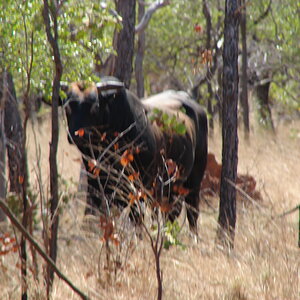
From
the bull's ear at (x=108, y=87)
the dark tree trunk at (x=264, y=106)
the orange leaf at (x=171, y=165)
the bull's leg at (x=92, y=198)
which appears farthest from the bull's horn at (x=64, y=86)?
the dark tree trunk at (x=264, y=106)

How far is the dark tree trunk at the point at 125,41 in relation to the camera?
33.3 ft

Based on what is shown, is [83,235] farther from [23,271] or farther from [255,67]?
[255,67]

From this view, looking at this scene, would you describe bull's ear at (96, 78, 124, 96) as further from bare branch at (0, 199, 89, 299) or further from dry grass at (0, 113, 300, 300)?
bare branch at (0, 199, 89, 299)

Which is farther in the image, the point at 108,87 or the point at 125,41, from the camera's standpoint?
the point at 125,41

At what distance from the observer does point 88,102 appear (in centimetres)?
802

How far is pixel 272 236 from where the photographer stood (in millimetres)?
5812

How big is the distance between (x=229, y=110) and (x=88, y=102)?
5.52 ft

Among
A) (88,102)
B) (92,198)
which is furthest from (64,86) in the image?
(92,198)

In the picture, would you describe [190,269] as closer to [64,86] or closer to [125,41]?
[64,86]

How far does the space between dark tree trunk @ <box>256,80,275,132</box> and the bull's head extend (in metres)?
13.1

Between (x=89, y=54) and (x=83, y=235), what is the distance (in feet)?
7.60

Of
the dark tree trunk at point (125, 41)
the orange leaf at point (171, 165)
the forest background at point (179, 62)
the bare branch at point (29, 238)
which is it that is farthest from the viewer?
the dark tree trunk at point (125, 41)

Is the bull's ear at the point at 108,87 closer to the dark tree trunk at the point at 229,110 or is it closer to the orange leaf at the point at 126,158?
the dark tree trunk at the point at 229,110

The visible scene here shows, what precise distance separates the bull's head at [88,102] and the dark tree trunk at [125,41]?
215cm
